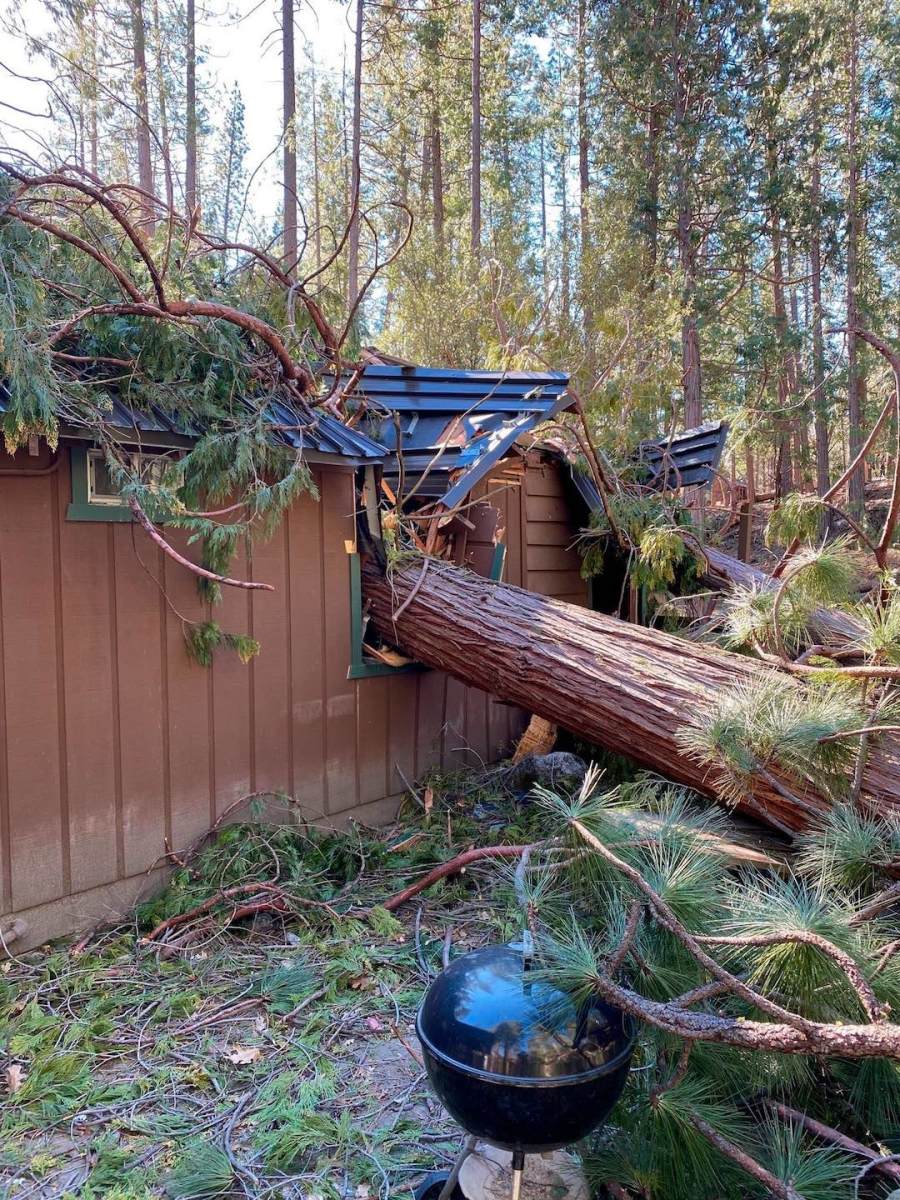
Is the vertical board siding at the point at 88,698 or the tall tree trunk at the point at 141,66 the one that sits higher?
the tall tree trunk at the point at 141,66

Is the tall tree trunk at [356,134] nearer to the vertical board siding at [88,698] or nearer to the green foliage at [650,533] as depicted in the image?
the vertical board siding at [88,698]

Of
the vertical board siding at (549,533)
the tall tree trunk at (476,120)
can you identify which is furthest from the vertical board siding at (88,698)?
the tall tree trunk at (476,120)

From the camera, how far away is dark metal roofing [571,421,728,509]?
6.79 metres

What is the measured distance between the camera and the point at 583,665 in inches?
164

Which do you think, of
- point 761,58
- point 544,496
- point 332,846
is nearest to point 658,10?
point 761,58

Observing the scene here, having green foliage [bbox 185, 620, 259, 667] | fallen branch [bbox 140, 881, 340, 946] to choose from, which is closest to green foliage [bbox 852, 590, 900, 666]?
fallen branch [bbox 140, 881, 340, 946]

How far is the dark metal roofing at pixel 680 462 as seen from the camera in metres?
6.79

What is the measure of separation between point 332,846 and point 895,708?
303 centimetres

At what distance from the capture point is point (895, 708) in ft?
8.29

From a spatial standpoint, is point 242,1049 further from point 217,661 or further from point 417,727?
point 417,727

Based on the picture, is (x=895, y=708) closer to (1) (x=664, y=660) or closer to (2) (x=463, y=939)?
(1) (x=664, y=660)

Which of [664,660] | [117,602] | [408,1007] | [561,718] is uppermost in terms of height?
[117,602]

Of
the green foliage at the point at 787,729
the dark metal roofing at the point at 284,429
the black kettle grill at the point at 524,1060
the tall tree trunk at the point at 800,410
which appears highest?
the tall tree trunk at the point at 800,410

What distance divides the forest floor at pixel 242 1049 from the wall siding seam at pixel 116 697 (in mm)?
375
